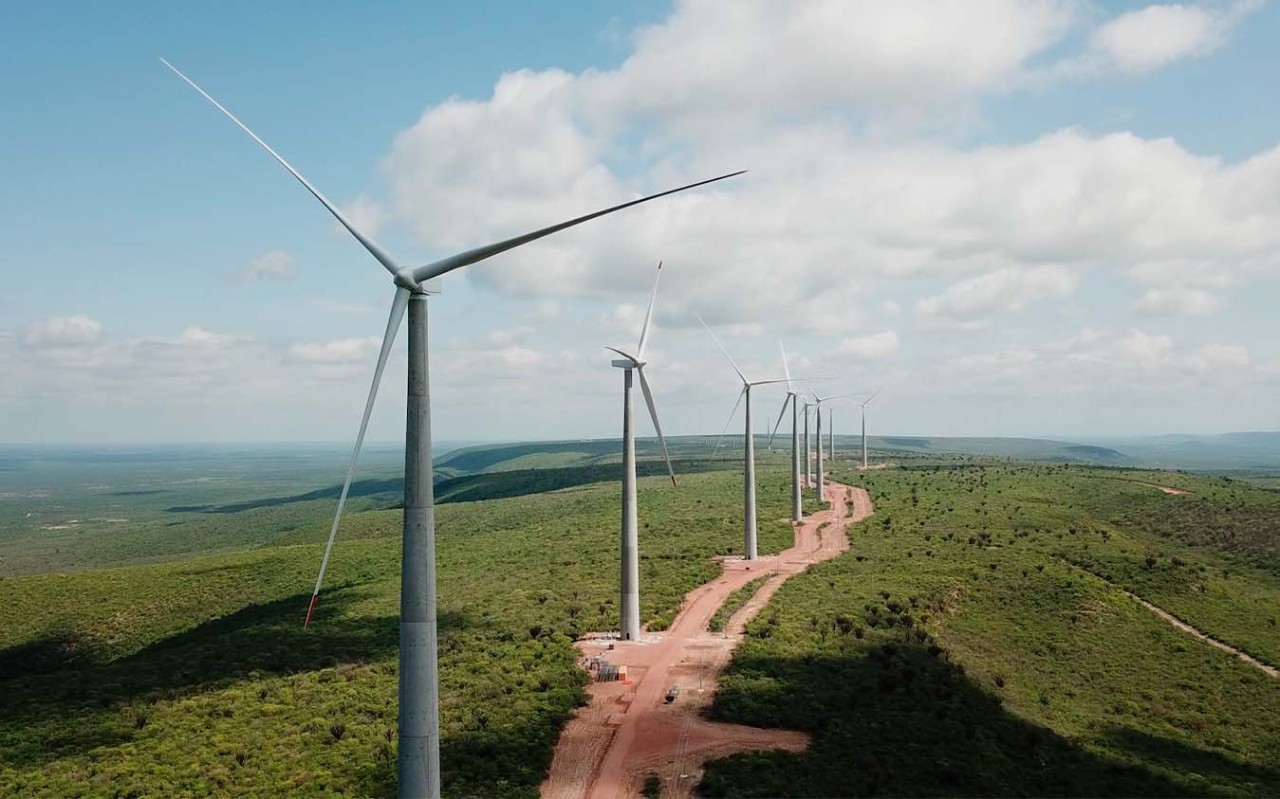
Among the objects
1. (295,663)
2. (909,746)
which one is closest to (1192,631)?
(909,746)

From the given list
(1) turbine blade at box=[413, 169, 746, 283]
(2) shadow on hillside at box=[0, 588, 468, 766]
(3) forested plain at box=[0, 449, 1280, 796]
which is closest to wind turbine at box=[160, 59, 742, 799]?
(1) turbine blade at box=[413, 169, 746, 283]

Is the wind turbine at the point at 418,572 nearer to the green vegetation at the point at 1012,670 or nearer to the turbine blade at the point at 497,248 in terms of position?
the turbine blade at the point at 497,248

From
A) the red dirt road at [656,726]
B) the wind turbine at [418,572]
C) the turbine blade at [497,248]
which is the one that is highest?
the turbine blade at [497,248]

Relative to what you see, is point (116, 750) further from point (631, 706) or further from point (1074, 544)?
point (1074, 544)

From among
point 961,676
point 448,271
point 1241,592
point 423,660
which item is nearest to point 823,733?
point 961,676

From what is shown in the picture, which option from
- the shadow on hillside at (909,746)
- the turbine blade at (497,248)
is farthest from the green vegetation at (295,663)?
the turbine blade at (497,248)
